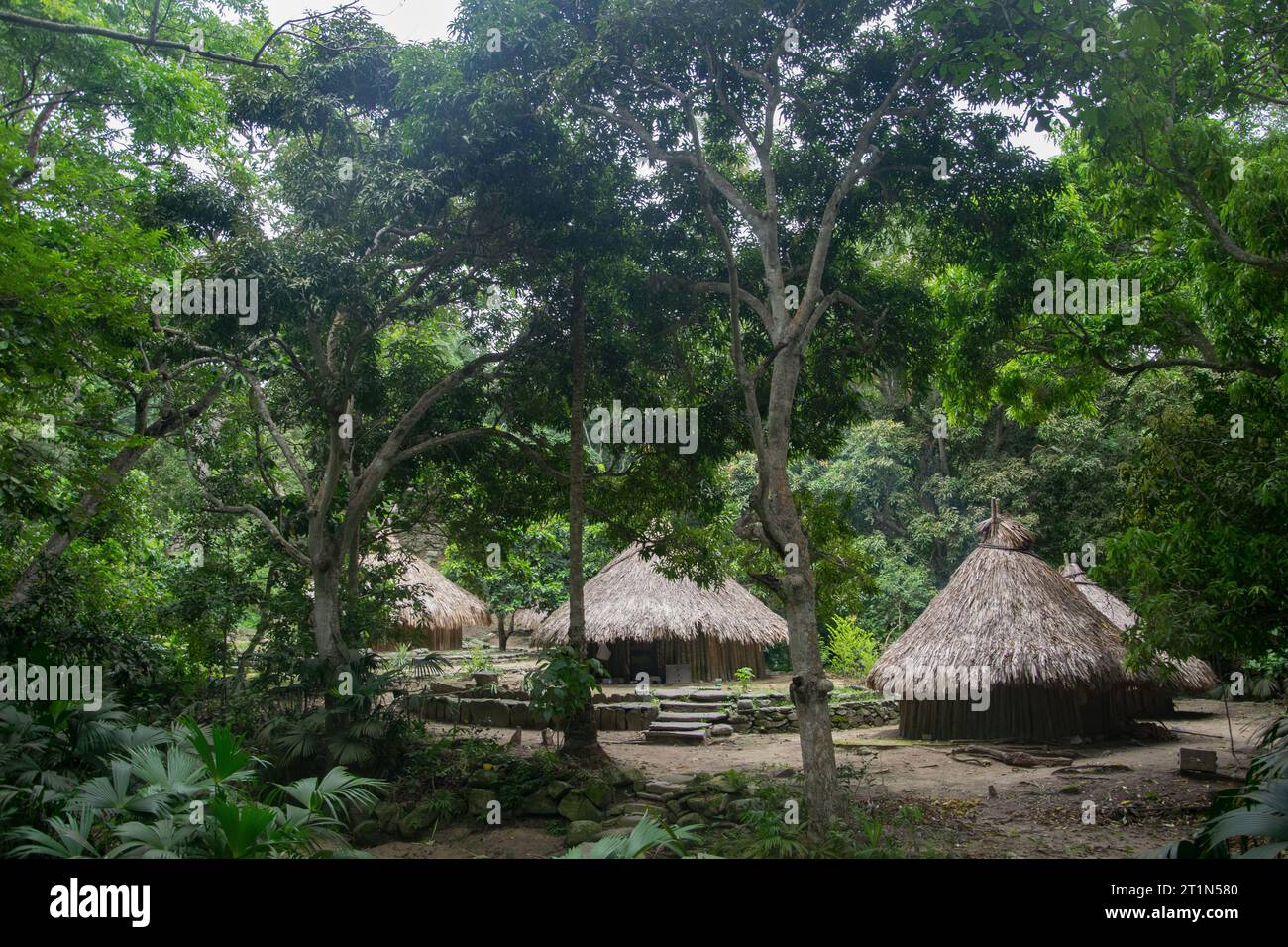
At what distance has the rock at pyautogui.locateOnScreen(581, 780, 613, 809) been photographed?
916cm

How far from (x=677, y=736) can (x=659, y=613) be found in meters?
5.35

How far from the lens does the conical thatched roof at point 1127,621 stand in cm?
1379

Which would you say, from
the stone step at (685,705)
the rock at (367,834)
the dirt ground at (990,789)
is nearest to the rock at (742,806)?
the dirt ground at (990,789)

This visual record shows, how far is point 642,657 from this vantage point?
21.3 metres

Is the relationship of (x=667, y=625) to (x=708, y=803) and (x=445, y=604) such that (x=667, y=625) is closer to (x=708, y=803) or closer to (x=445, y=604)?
(x=445, y=604)

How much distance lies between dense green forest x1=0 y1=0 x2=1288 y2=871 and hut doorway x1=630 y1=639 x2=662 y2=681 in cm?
908

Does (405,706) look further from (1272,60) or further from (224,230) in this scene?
(1272,60)

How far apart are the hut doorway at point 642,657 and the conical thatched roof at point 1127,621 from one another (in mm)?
9278

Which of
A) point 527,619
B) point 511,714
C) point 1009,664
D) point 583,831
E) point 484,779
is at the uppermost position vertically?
point 1009,664

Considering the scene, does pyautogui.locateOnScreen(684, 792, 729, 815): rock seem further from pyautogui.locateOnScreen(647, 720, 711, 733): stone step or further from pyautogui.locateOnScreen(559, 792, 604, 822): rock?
pyautogui.locateOnScreen(647, 720, 711, 733): stone step

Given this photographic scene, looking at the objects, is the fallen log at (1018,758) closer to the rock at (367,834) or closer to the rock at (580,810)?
the rock at (580,810)

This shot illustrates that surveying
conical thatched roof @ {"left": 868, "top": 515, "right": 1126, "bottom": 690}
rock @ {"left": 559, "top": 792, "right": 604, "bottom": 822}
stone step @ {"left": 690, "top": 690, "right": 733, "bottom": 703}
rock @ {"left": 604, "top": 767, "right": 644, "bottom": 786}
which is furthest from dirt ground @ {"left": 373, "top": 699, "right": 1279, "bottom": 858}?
stone step @ {"left": 690, "top": 690, "right": 733, "bottom": 703}

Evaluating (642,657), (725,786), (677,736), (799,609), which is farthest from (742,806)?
(642,657)

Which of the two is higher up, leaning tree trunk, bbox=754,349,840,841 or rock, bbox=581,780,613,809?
leaning tree trunk, bbox=754,349,840,841
